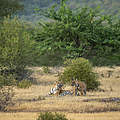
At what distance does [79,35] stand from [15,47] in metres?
7.55

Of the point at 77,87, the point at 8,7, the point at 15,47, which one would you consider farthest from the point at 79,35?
the point at 77,87

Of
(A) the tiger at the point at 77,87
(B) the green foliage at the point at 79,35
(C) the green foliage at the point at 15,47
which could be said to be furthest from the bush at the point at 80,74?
(B) the green foliage at the point at 79,35

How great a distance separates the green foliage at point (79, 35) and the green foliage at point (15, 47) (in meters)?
4.50

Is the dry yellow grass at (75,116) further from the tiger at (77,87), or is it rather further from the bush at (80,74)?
the bush at (80,74)

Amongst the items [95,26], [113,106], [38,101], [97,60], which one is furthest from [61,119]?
[97,60]

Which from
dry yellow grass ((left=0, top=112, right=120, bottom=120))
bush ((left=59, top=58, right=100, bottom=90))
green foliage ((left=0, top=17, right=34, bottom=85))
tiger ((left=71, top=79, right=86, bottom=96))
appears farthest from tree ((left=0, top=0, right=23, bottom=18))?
dry yellow grass ((left=0, top=112, right=120, bottom=120))

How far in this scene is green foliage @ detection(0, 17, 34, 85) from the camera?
2572 centimetres

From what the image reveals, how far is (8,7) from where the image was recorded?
40.1m

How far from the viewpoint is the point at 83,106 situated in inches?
520

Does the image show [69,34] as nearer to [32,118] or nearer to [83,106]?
[83,106]

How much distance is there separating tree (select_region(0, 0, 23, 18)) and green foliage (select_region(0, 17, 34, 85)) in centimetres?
1214

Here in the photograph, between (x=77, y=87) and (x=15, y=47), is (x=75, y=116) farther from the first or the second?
(x=15, y=47)

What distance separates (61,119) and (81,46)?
2171 cm

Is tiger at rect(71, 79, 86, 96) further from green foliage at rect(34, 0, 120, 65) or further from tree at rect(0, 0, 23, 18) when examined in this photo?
tree at rect(0, 0, 23, 18)
